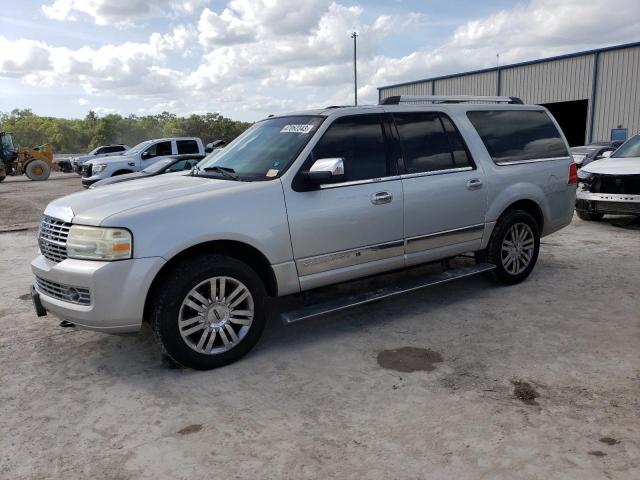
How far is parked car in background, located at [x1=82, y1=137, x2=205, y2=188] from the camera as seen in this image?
16531mm

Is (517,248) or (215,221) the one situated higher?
(215,221)

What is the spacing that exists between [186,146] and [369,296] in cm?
1434

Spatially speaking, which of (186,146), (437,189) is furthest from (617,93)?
(437,189)

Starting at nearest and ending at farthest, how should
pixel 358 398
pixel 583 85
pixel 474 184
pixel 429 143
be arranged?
pixel 358 398 → pixel 429 143 → pixel 474 184 → pixel 583 85

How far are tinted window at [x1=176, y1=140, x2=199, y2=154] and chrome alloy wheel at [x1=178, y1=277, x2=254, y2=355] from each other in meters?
14.3

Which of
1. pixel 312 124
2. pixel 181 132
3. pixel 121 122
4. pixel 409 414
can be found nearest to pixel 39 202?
pixel 312 124

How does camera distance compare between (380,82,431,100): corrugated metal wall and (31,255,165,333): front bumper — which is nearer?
(31,255,165,333): front bumper

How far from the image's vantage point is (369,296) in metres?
4.39

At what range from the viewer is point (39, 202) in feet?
54.6

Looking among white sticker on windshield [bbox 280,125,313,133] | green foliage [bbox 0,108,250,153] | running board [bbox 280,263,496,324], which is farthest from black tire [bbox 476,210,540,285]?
green foliage [bbox 0,108,250,153]

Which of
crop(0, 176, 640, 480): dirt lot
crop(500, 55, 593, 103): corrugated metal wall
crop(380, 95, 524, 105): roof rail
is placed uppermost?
crop(500, 55, 593, 103): corrugated metal wall

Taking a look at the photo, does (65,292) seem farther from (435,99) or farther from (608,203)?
(608,203)

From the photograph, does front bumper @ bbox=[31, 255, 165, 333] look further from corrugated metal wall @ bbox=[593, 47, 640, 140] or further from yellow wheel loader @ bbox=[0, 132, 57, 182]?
yellow wheel loader @ bbox=[0, 132, 57, 182]

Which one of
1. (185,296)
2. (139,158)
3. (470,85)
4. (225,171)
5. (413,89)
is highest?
(413,89)
